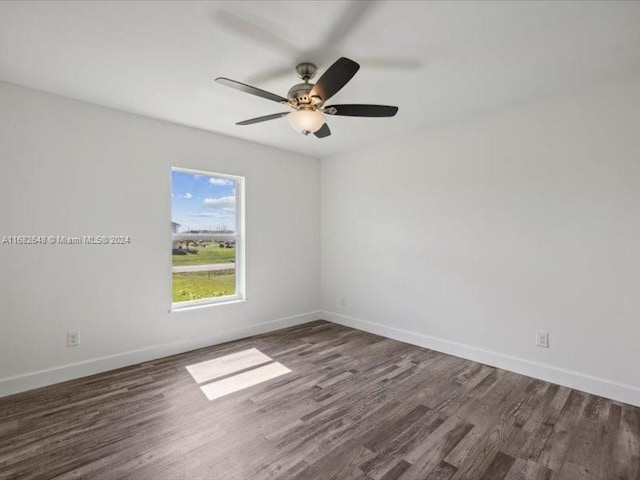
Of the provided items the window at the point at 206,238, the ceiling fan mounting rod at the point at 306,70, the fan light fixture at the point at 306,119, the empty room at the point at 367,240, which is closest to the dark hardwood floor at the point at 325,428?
the empty room at the point at 367,240

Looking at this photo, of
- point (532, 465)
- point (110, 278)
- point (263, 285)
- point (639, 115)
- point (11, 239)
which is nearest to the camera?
point (532, 465)

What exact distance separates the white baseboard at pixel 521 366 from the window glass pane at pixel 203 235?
2.00m

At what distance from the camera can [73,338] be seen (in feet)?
9.29

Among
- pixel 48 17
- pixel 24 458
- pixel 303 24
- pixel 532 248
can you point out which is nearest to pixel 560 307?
pixel 532 248

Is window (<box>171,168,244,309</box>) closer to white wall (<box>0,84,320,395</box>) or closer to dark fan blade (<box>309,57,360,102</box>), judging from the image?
white wall (<box>0,84,320,395</box>)

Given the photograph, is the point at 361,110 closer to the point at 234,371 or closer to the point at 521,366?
the point at 234,371

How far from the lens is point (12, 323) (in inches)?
101

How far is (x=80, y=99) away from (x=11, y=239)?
132 centimetres

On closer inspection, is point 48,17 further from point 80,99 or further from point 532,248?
point 532,248

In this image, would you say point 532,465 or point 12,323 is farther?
point 12,323

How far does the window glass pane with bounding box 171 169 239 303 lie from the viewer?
3596 mm

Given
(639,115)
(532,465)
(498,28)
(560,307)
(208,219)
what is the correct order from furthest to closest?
(208,219) < (560,307) < (639,115) < (498,28) < (532,465)

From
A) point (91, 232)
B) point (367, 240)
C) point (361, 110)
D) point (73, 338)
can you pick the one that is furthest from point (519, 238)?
point (73, 338)

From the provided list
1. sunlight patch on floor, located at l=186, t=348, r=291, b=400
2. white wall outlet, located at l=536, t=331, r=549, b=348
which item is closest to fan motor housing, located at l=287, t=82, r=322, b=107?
sunlight patch on floor, located at l=186, t=348, r=291, b=400
